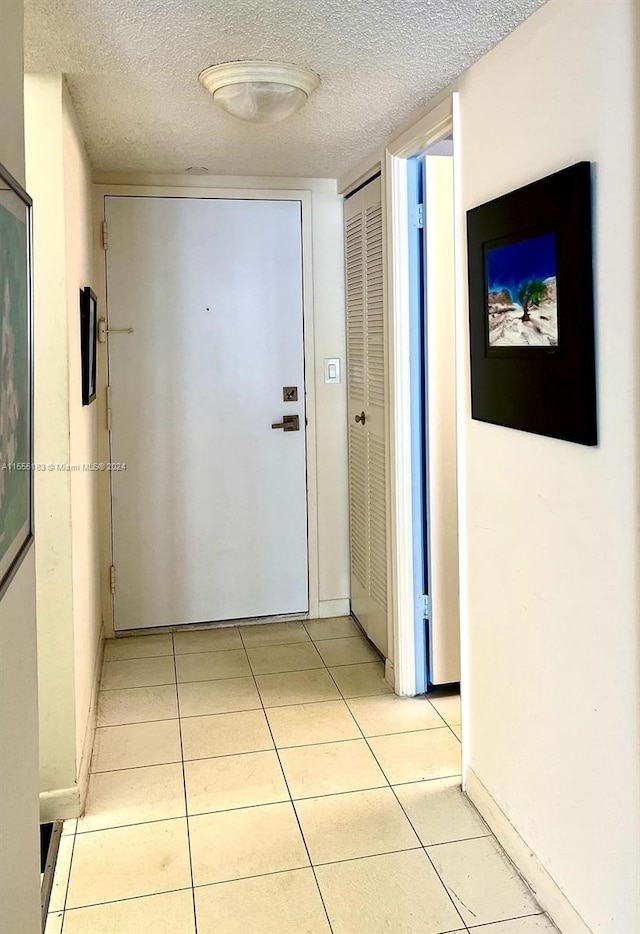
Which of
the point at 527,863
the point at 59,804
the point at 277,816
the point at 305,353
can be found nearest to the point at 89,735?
the point at 59,804

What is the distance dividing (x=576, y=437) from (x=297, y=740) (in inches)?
63.3

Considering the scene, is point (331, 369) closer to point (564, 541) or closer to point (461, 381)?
point (461, 381)

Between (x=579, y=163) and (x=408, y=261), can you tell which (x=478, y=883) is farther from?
(x=408, y=261)

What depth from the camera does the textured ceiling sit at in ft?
5.98

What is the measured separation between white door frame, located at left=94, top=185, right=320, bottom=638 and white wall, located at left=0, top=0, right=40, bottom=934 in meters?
2.03

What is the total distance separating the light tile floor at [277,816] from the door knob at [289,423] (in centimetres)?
112

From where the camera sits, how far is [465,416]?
233cm

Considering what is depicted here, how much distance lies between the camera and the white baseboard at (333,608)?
3980mm

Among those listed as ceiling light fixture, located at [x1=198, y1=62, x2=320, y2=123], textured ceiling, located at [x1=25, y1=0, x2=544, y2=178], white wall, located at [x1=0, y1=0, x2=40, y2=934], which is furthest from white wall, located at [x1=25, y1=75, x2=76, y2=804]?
white wall, located at [x1=0, y1=0, x2=40, y2=934]

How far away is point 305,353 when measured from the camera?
383cm

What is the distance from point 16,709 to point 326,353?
2681mm

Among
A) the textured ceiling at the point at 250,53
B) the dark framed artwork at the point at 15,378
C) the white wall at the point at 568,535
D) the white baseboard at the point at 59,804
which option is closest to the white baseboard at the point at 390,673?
the white wall at the point at 568,535

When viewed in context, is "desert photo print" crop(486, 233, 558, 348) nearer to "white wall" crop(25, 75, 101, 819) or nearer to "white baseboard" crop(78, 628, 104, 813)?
"white wall" crop(25, 75, 101, 819)

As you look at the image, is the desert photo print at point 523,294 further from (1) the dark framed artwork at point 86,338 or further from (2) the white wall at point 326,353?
(2) the white wall at point 326,353
